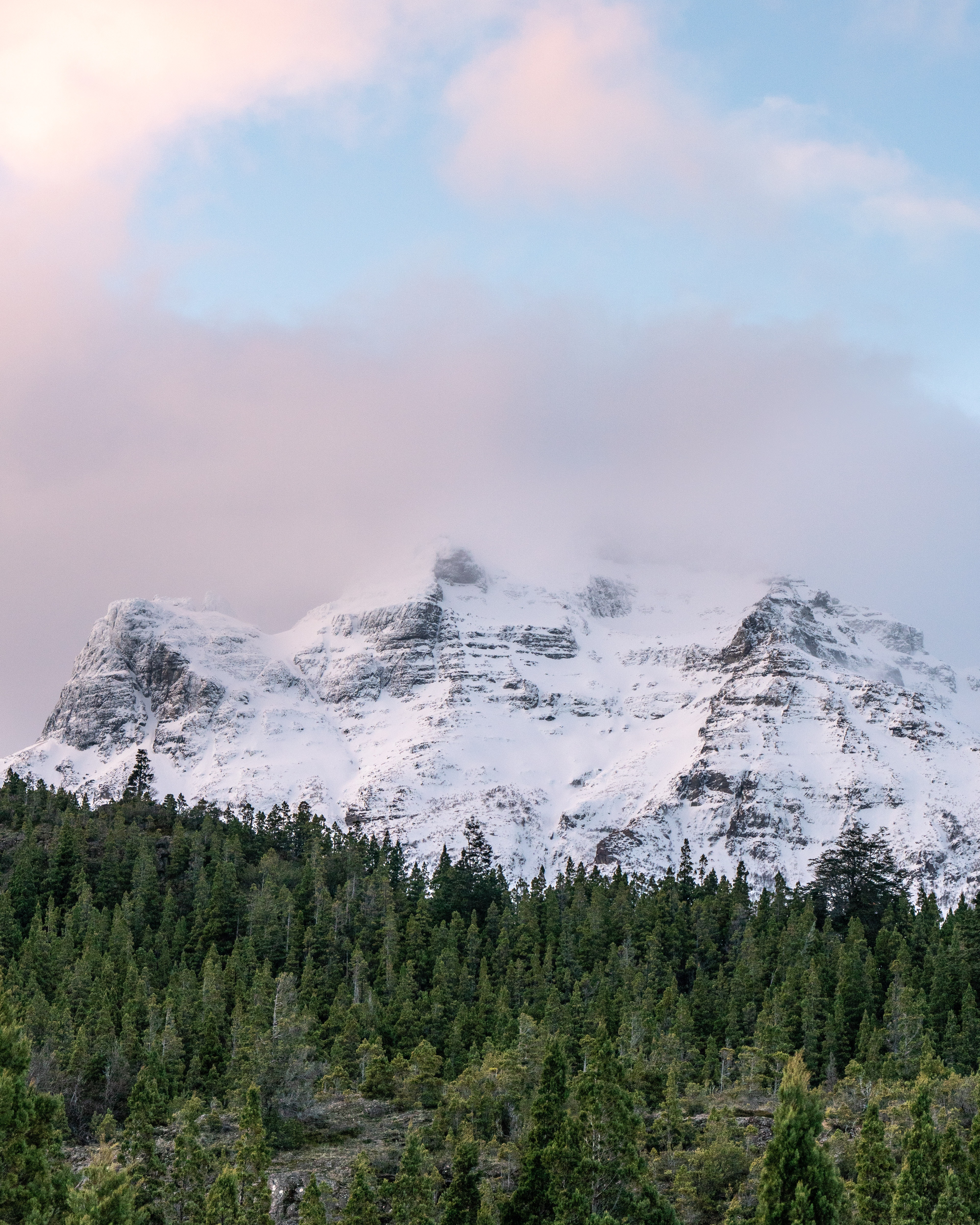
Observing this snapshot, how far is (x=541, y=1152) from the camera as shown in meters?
53.3

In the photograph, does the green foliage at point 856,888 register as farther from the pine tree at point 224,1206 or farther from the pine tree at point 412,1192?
the pine tree at point 224,1206

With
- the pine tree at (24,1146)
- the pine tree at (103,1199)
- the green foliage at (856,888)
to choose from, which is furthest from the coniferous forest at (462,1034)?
the green foliage at (856,888)

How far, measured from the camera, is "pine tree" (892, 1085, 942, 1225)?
51.2 meters

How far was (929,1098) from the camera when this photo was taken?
6184 cm

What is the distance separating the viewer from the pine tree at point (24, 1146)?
3875 cm

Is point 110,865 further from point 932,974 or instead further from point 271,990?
point 932,974

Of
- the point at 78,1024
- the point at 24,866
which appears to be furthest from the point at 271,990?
the point at 24,866

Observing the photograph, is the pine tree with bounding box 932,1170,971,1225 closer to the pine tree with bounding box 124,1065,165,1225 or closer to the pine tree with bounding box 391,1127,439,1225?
A: the pine tree with bounding box 391,1127,439,1225

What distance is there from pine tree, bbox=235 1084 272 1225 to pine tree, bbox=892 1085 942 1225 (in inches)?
1058

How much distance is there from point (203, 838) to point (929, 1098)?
109025 millimetres

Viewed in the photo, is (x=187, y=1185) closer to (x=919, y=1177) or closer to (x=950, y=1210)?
(x=919, y=1177)

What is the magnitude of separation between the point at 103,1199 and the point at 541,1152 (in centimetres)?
1873

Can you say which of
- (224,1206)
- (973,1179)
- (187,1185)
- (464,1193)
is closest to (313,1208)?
(224,1206)

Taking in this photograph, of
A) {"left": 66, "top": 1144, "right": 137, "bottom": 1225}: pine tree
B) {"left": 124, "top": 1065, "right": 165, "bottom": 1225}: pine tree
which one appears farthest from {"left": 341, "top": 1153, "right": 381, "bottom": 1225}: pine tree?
{"left": 66, "top": 1144, "right": 137, "bottom": 1225}: pine tree
